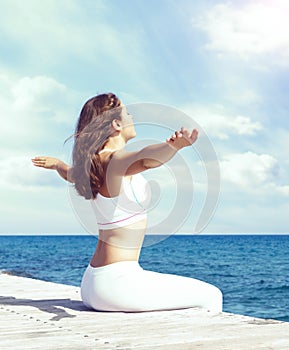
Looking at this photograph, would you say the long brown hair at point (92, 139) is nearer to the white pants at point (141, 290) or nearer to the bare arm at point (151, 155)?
the bare arm at point (151, 155)

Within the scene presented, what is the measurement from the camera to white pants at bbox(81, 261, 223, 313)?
520cm

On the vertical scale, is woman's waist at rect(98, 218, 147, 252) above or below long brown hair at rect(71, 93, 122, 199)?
below

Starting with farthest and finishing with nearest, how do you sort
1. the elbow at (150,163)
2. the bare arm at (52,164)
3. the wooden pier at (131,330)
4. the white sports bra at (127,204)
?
the bare arm at (52,164) → the white sports bra at (127,204) → the elbow at (150,163) → the wooden pier at (131,330)

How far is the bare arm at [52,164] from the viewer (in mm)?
5699

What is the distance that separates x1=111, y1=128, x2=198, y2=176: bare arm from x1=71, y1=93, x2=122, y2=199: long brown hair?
238 mm

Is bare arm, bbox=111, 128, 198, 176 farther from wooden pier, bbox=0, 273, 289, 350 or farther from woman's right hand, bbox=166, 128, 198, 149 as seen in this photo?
wooden pier, bbox=0, 273, 289, 350

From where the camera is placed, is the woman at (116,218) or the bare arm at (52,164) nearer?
the woman at (116,218)

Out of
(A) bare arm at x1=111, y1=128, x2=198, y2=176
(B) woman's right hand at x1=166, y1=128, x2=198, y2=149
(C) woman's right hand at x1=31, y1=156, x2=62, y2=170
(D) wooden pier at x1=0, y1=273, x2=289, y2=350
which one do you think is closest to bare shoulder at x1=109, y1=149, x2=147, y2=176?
(A) bare arm at x1=111, y1=128, x2=198, y2=176

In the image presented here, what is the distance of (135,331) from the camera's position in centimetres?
460

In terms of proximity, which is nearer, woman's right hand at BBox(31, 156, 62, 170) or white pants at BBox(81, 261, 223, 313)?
white pants at BBox(81, 261, 223, 313)

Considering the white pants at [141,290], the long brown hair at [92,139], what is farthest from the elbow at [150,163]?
the white pants at [141,290]

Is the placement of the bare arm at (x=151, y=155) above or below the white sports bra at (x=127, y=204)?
above

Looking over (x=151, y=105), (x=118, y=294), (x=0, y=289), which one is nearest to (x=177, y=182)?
(x=151, y=105)

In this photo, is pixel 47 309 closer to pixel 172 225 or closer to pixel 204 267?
pixel 172 225
